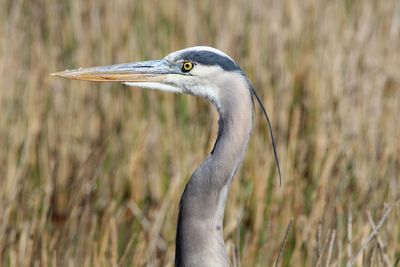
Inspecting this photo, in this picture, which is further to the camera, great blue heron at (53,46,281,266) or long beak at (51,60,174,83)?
long beak at (51,60,174,83)

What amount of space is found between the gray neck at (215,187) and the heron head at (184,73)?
64mm

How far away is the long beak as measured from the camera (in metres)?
2.71

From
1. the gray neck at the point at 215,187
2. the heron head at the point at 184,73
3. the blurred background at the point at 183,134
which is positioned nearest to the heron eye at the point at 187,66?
the heron head at the point at 184,73

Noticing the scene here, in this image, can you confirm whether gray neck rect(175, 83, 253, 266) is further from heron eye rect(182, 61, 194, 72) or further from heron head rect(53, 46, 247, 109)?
heron eye rect(182, 61, 194, 72)

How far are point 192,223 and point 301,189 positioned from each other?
156cm

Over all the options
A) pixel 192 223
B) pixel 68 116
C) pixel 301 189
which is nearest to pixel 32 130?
pixel 68 116

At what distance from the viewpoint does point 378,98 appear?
4418mm

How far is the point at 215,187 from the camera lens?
244cm

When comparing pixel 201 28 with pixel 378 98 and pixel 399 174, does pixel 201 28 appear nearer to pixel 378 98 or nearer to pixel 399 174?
pixel 378 98

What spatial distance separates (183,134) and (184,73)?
1716 millimetres

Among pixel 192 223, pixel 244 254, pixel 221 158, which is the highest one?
→ pixel 221 158

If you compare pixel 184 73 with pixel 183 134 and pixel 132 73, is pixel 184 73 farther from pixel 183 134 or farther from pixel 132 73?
pixel 183 134

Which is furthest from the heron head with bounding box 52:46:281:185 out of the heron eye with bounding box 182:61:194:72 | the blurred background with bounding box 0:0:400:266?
the blurred background with bounding box 0:0:400:266

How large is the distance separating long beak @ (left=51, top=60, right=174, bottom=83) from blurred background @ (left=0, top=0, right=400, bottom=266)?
595 mm
